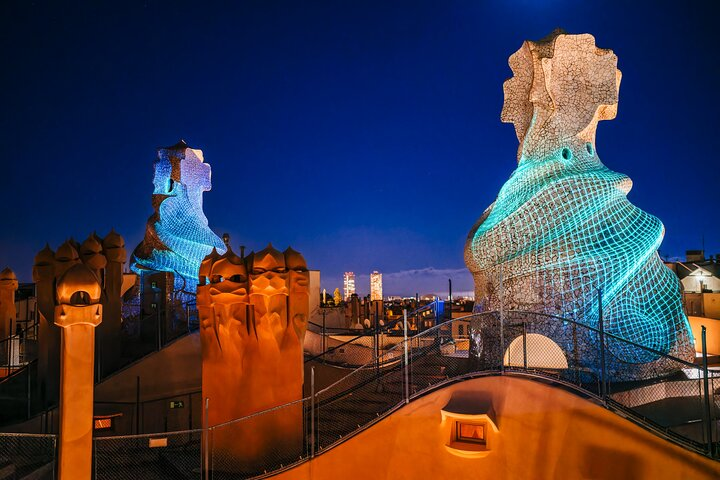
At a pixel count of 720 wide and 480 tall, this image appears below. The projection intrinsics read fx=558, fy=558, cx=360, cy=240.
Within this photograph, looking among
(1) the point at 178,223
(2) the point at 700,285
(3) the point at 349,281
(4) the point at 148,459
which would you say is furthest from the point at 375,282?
(4) the point at 148,459

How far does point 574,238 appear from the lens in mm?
12359

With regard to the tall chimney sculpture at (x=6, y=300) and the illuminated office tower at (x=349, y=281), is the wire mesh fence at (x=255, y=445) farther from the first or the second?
the illuminated office tower at (x=349, y=281)

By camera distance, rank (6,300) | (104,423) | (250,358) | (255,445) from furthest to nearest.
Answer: (6,300) < (104,423) < (250,358) < (255,445)

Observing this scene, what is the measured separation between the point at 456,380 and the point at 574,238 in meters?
4.96

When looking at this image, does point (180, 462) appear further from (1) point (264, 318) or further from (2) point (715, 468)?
(2) point (715, 468)

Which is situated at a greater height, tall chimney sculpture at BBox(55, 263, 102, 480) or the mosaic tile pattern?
the mosaic tile pattern

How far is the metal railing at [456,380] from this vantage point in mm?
9086

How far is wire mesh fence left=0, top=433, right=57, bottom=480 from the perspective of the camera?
344 inches

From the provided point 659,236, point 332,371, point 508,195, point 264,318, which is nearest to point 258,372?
point 264,318

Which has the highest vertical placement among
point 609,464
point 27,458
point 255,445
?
point 609,464

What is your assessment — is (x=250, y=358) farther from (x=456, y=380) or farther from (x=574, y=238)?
(x=574, y=238)

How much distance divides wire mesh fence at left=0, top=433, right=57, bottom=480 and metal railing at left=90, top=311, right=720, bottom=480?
91 centimetres

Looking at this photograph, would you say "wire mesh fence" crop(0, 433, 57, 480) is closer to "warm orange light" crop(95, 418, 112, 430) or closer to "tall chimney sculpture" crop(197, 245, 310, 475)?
"warm orange light" crop(95, 418, 112, 430)

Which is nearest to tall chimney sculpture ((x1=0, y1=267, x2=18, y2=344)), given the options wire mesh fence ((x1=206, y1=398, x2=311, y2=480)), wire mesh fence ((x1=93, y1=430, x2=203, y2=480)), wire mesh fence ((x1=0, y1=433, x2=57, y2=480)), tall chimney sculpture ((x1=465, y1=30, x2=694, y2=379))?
wire mesh fence ((x1=0, y1=433, x2=57, y2=480))
